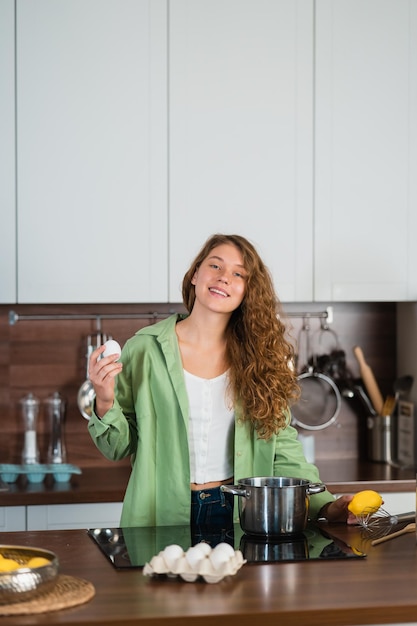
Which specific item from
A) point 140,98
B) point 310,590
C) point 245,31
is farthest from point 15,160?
point 310,590

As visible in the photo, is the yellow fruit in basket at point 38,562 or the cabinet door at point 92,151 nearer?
the yellow fruit in basket at point 38,562

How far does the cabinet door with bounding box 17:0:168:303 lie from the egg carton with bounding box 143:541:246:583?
5.74 ft

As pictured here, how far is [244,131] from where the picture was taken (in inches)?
140

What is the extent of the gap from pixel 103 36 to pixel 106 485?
163 centimetres

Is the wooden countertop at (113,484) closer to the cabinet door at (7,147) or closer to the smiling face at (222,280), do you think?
the cabinet door at (7,147)

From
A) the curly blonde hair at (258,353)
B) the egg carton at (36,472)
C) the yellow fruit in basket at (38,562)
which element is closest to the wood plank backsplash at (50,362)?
the egg carton at (36,472)

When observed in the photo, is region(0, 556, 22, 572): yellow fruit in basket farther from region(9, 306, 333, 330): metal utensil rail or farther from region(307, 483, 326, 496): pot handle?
region(9, 306, 333, 330): metal utensil rail

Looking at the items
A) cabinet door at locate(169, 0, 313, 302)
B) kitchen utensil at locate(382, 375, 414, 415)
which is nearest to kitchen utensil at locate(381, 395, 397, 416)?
kitchen utensil at locate(382, 375, 414, 415)

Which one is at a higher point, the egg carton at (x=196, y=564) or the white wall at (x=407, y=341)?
the white wall at (x=407, y=341)

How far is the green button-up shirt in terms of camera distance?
2.53 m

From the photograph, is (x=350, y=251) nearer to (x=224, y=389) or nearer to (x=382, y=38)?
(x=382, y=38)

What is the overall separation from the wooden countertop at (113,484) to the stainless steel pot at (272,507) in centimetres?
118

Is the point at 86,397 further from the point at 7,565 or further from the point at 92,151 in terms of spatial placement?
the point at 7,565

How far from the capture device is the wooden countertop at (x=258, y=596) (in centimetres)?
162
